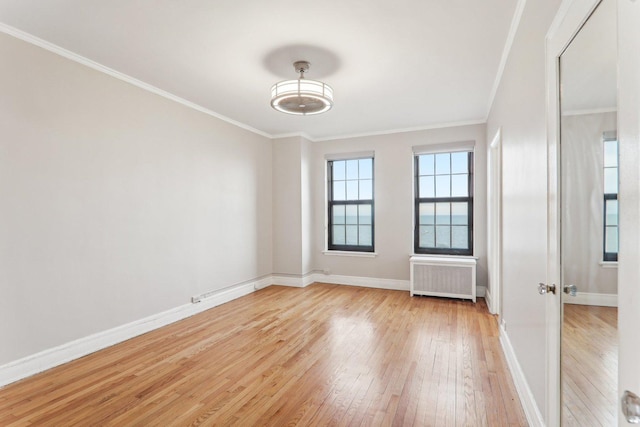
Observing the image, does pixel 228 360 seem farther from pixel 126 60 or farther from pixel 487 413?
pixel 126 60

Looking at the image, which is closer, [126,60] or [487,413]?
[487,413]

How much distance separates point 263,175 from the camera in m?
5.50

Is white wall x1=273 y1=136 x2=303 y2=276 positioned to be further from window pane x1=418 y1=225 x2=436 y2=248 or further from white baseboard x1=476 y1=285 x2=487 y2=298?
white baseboard x1=476 y1=285 x2=487 y2=298

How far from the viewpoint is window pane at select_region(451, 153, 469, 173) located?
495cm

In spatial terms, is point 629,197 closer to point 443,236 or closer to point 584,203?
point 584,203

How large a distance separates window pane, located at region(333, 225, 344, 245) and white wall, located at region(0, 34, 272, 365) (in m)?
2.13

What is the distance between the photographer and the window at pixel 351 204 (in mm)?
5586

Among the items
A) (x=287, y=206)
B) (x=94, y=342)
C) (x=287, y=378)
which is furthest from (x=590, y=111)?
(x=287, y=206)

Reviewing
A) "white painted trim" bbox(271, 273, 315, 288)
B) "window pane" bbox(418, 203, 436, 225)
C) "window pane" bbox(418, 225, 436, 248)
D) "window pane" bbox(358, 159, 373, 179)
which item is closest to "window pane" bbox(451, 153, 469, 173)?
"window pane" bbox(418, 203, 436, 225)

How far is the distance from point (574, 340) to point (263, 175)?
15.8 ft

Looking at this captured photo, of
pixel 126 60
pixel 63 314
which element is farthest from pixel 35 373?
pixel 126 60

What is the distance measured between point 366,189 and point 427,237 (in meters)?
1.32

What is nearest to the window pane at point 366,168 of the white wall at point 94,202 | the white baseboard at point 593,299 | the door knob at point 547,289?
the white wall at point 94,202

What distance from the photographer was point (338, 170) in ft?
19.2
